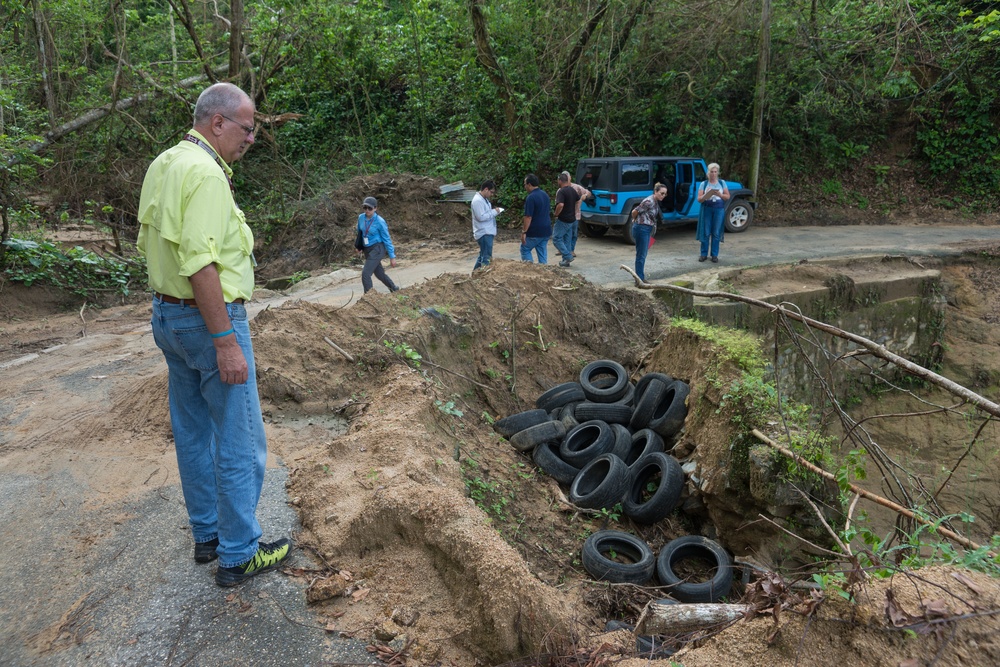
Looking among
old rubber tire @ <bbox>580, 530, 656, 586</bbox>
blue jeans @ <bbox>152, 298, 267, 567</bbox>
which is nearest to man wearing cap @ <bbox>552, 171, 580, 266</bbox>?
old rubber tire @ <bbox>580, 530, 656, 586</bbox>

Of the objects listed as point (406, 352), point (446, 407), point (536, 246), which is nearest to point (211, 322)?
point (446, 407)

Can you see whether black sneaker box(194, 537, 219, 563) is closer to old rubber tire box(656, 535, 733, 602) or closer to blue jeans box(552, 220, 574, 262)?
old rubber tire box(656, 535, 733, 602)

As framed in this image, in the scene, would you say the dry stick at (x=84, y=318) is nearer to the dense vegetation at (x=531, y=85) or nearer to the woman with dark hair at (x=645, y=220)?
the dense vegetation at (x=531, y=85)

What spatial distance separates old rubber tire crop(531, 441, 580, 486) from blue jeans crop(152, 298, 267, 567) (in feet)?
14.0

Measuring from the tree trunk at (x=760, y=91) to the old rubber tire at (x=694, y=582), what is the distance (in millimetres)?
14001

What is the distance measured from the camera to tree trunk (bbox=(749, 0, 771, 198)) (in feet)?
54.0

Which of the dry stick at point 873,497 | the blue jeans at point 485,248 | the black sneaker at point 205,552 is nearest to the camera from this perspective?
the black sneaker at point 205,552

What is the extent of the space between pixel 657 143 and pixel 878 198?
684 centimetres

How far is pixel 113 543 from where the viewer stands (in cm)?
373

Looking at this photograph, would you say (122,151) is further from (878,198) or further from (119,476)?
Answer: (878,198)

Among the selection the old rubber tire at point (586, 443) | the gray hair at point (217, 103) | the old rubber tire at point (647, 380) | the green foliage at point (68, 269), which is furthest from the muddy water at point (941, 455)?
the green foliage at point (68, 269)

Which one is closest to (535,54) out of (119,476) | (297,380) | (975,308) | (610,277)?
(610,277)

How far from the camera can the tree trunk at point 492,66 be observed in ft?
56.3

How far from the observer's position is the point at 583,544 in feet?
20.0
